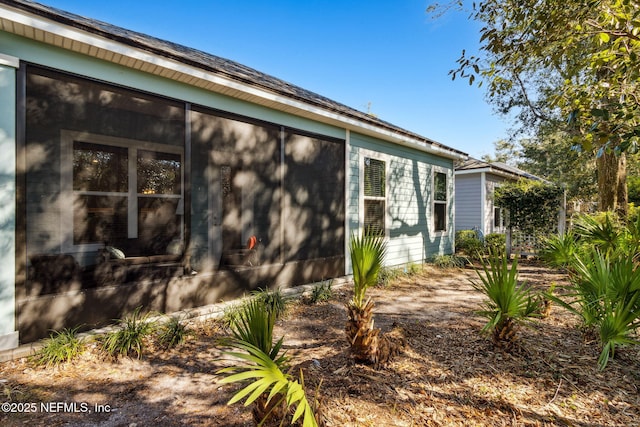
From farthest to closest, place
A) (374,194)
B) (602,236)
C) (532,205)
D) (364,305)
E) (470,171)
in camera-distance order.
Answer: (470,171), (532,205), (374,194), (602,236), (364,305)

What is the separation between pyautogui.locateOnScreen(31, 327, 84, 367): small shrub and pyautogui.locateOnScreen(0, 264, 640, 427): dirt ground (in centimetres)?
9

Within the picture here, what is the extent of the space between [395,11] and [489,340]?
34.8ft

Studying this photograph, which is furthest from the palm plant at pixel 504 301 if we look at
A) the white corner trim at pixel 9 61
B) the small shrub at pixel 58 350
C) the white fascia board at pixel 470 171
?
the white fascia board at pixel 470 171

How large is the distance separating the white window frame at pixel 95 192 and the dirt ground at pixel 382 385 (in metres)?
1.49

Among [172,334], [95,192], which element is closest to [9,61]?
[95,192]

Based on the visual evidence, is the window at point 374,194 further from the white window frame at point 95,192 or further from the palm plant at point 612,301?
the palm plant at point 612,301

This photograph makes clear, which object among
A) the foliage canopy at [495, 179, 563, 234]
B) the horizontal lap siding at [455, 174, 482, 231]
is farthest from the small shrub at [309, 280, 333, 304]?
the horizontal lap siding at [455, 174, 482, 231]

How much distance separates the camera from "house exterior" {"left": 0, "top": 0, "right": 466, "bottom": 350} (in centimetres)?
348

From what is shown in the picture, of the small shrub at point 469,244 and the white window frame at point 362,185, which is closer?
the white window frame at point 362,185

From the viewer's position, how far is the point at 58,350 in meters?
3.30

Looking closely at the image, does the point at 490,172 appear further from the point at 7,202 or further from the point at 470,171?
the point at 7,202

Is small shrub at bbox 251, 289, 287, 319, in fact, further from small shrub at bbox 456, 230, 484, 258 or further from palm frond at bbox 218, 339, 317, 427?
small shrub at bbox 456, 230, 484, 258

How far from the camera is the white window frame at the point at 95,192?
12.9ft

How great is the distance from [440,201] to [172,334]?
9.11 meters
